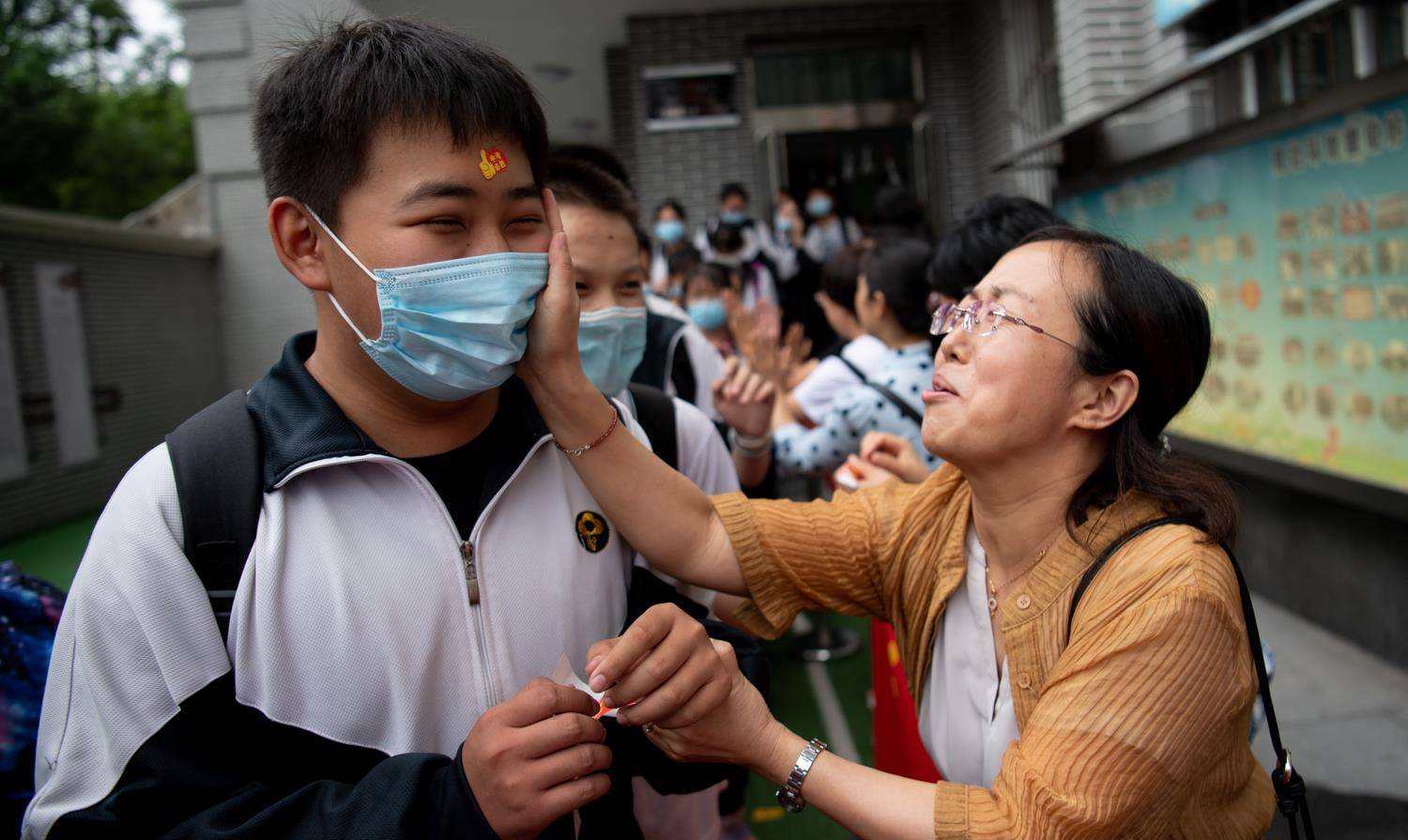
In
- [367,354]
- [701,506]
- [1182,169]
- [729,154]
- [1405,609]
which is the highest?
[729,154]

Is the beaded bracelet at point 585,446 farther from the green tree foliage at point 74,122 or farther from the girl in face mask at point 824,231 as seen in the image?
the green tree foliage at point 74,122

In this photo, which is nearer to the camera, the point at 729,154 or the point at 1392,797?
the point at 1392,797

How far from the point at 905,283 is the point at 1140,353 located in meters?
1.55

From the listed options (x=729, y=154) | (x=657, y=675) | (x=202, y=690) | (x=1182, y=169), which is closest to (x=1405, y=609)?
(x=1182, y=169)

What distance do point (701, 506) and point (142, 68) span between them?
3615 centimetres

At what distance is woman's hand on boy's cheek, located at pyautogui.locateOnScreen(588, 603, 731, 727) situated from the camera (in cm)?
125

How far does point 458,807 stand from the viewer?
3.91 feet

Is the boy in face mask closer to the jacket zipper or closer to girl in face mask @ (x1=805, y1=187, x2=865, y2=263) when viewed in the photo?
the jacket zipper

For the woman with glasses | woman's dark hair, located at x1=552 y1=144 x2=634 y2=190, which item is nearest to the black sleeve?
the woman with glasses

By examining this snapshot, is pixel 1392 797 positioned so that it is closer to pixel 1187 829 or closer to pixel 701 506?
pixel 1187 829

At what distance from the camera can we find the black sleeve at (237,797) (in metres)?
1.18

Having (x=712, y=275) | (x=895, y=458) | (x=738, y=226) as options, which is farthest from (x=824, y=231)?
(x=895, y=458)

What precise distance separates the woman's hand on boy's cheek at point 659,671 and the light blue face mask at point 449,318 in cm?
45

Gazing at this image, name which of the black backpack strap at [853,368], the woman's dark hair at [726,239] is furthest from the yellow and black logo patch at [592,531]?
the woman's dark hair at [726,239]
